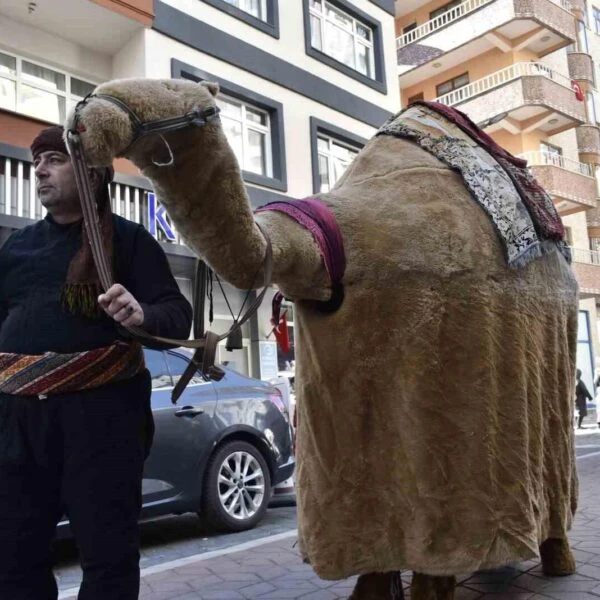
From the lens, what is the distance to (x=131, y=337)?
2.28 m

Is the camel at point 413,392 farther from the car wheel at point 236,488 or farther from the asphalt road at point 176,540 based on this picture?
the car wheel at point 236,488

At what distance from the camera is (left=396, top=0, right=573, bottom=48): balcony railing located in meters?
24.1

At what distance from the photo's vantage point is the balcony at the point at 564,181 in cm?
2357

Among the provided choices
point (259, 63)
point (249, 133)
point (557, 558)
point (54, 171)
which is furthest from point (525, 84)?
point (54, 171)

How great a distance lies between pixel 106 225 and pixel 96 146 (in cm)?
65

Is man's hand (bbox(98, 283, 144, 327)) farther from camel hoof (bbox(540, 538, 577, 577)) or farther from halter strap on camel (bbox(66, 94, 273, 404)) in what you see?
camel hoof (bbox(540, 538, 577, 577))

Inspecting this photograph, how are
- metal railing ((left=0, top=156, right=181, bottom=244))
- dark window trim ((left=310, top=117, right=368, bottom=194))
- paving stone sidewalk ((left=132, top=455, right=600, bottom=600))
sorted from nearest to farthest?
paving stone sidewalk ((left=132, top=455, right=600, bottom=600)) < metal railing ((left=0, top=156, right=181, bottom=244)) < dark window trim ((left=310, top=117, right=368, bottom=194))

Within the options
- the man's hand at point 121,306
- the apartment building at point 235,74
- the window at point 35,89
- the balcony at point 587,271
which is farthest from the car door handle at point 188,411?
the balcony at point 587,271

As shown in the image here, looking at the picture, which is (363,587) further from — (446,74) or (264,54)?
(446,74)

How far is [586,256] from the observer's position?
26312mm

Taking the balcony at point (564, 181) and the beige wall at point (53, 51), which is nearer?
the beige wall at point (53, 51)

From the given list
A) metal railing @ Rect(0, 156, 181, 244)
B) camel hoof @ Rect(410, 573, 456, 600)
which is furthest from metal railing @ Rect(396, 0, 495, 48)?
camel hoof @ Rect(410, 573, 456, 600)

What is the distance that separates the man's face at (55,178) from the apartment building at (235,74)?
261 inches

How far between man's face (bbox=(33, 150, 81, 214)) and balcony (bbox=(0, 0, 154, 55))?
31.5ft
